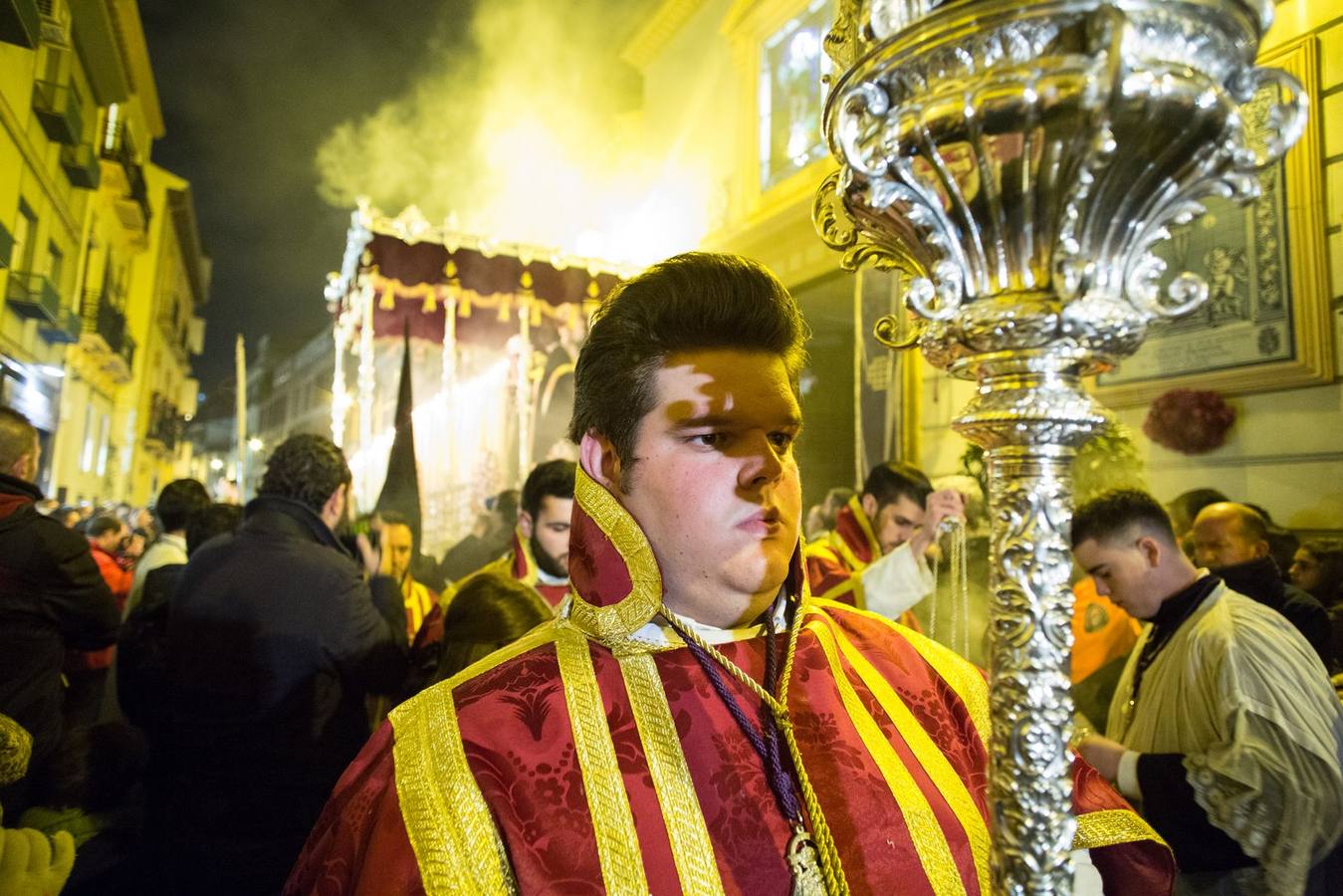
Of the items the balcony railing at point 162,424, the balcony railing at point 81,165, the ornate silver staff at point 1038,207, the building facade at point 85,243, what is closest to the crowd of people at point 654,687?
the ornate silver staff at point 1038,207

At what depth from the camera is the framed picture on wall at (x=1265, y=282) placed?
4.05 metres

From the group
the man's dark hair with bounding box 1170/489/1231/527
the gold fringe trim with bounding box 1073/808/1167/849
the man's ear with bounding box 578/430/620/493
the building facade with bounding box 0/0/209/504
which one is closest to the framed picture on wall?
the man's dark hair with bounding box 1170/489/1231/527

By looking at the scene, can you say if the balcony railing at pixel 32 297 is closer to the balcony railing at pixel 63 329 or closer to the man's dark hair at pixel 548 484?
the balcony railing at pixel 63 329

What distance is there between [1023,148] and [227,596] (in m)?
2.57

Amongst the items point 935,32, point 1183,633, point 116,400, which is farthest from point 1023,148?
point 116,400

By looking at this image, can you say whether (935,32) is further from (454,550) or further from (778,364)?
(454,550)

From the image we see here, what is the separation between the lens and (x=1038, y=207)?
0.68 metres

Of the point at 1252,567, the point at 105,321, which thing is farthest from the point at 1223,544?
the point at 105,321

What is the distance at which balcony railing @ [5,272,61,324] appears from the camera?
11.8 meters

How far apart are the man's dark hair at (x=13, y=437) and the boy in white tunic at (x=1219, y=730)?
389 centimetres

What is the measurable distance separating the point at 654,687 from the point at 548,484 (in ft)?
7.13

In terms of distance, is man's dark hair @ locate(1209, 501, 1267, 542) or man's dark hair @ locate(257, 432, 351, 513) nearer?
man's dark hair @ locate(257, 432, 351, 513)

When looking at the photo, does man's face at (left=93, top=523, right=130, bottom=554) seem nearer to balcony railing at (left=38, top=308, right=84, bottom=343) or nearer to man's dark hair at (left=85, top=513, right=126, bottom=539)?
man's dark hair at (left=85, top=513, right=126, bottom=539)

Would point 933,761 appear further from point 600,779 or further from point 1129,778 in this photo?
point 1129,778
